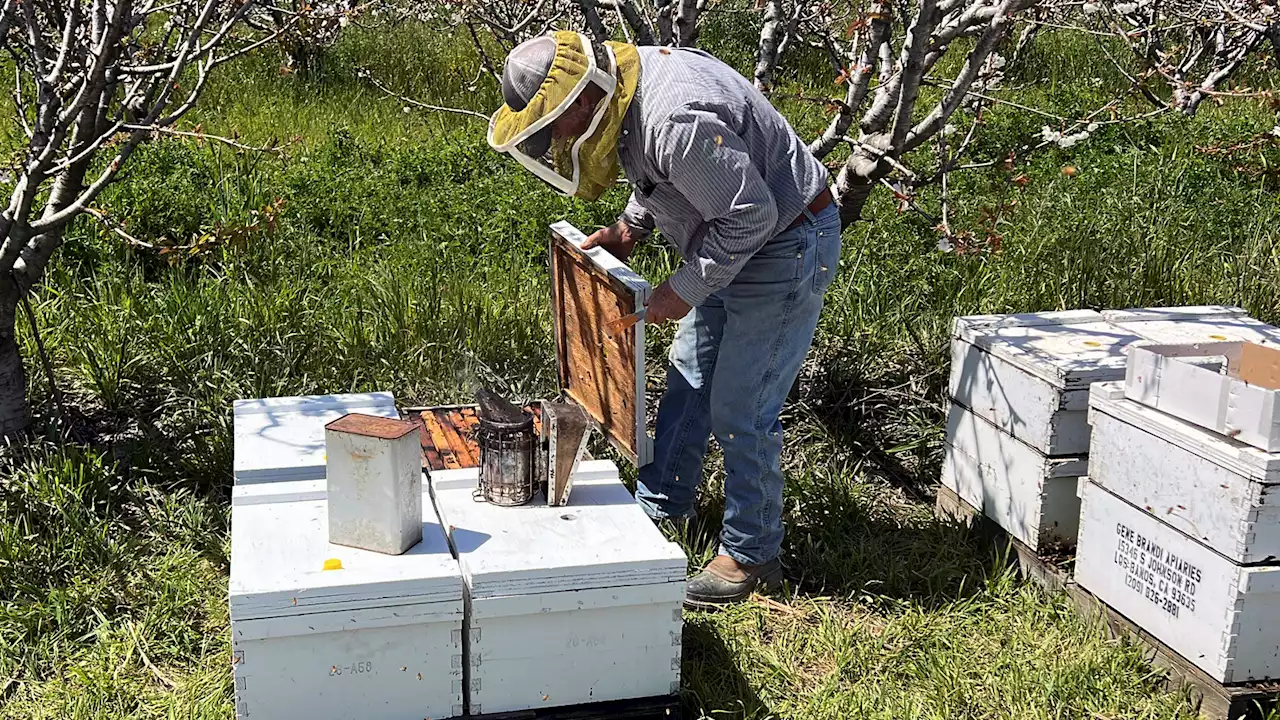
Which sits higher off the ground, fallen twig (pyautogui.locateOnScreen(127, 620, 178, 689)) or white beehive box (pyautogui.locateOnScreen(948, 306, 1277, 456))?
white beehive box (pyautogui.locateOnScreen(948, 306, 1277, 456))

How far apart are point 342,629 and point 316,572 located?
138mm

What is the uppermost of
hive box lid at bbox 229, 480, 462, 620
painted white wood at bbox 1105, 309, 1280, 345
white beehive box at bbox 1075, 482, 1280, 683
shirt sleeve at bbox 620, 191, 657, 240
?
shirt sleeve at bbox 620, 191, 657, 240

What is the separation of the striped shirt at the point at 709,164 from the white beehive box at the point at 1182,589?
1225 millimetres

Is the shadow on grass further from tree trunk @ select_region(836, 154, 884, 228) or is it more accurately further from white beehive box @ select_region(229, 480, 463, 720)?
tree trunk @ select_region(836, 154, 884, 228)

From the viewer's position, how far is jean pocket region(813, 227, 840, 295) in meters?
3.44

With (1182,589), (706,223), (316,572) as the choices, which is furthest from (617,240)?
(1182,589)

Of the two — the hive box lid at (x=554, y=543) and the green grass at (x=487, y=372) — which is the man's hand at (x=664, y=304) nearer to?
the hive box lid at (x=554, y=543)

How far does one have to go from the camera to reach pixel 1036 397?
12.2 ft

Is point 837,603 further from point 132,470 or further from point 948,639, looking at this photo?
point 132,470

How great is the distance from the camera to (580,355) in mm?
3951

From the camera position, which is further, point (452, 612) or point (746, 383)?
point (746, 383)

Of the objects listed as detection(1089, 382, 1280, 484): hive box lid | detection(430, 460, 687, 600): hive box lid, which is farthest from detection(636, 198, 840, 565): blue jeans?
detection(1089, 382, 1280, 484): hive box lid

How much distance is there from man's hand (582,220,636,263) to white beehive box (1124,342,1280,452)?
4.88ft

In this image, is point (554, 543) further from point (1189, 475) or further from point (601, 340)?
point (1189, 475)
